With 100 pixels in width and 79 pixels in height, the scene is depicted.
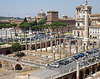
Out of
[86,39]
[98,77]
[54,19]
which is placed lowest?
[98,77]

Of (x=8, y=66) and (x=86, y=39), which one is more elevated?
(x=86, y=39)

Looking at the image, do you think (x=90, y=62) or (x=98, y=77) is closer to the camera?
(x=98, y=77)

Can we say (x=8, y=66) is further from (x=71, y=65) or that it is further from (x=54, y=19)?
(x=54, y=19)

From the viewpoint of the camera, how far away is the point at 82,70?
35375mm

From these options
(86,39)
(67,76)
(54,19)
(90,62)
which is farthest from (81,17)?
(67,76)

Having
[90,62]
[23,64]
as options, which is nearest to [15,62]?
[23,64]

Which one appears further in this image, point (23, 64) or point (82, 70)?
point (23, 64)

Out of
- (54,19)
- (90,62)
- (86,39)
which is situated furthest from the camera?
(54,19)

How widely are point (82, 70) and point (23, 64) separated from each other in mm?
12730

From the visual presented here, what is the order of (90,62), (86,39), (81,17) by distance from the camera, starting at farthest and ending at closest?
(81,17) < (86,39) < (90,62)

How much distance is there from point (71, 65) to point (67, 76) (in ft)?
18.6

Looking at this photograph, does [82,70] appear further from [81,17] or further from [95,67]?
[81,17]

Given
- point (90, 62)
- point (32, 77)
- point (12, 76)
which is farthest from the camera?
point (90, 62)

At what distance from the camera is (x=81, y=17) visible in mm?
90188
